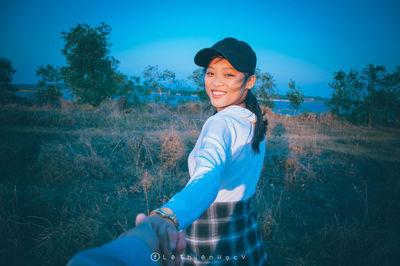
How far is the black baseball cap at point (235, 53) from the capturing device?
109cm

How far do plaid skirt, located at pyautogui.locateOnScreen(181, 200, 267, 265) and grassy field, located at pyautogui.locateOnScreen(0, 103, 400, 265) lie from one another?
155 centimetres

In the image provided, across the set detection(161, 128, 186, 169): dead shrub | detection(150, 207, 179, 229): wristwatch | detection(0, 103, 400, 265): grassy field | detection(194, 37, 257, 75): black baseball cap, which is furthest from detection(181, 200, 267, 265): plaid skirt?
detection(161, 128, 186, 169): dead shrub

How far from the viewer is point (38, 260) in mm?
1960

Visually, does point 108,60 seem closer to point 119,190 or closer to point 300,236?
point 119,190

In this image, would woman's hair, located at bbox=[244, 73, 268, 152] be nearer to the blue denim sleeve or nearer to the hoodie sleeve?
the hoodie sleeve

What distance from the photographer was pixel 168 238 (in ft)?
1.67

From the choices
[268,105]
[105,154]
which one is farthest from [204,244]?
[268,105]

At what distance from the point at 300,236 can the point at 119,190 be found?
3.29m

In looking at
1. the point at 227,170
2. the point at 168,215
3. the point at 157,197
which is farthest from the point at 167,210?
the point at 157,197

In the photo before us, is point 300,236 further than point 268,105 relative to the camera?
No

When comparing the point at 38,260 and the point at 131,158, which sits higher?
the point at 131,158

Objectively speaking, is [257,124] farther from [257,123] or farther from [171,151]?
[171,151]

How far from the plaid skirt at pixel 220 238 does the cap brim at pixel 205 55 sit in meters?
→ 1.03

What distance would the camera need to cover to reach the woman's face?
1.17 m
